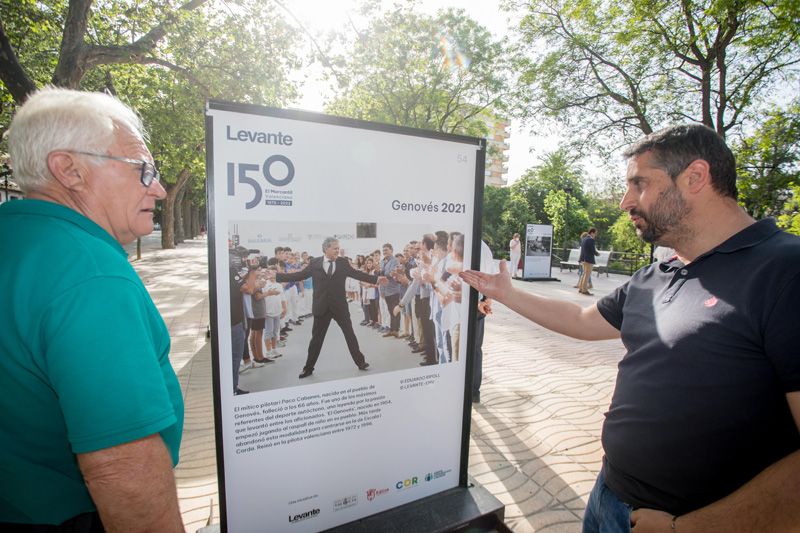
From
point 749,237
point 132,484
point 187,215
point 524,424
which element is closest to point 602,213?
point 187,215

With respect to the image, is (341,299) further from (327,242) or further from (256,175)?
(256,175)

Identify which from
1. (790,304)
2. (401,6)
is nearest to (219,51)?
(401,6)

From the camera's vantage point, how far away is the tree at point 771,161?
10398 mm

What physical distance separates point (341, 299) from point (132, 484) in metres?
0.91

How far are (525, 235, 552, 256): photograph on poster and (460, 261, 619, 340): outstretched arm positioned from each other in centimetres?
1449

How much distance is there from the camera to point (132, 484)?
1.02m

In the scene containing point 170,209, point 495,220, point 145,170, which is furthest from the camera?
point 495,220

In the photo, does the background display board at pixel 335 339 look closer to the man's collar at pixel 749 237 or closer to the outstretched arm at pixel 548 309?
the outstretched arm at pixel 548 309

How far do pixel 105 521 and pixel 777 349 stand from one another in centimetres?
197

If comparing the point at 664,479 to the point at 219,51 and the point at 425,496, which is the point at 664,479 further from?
the point at 219,51

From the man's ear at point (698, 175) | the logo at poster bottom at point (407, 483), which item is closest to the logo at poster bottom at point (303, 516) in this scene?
the logo at poster bottom at point (407, 483)

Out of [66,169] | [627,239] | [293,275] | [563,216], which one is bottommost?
[627,239]

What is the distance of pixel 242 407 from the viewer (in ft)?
5.14

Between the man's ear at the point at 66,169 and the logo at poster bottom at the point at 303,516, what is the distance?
1.49m
